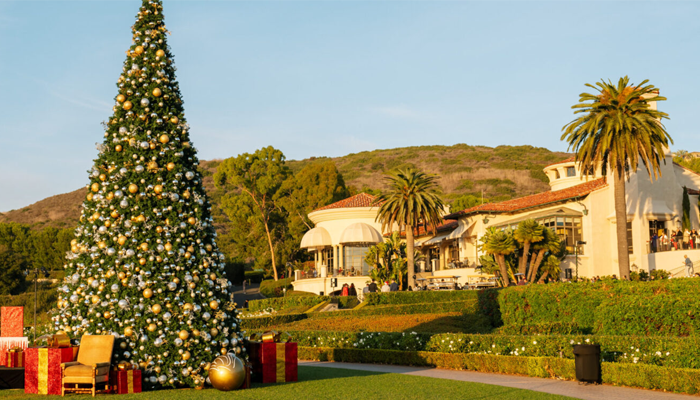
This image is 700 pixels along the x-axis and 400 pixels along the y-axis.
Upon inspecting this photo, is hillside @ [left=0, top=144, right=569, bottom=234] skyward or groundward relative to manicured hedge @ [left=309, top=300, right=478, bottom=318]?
skyward

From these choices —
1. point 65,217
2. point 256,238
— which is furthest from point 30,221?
point 256,238

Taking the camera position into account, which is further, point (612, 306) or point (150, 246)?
point (612, 306)

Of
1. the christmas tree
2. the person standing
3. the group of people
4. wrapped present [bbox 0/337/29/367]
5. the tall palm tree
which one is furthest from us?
the tall palm tree

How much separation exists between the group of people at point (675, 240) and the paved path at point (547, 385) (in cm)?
2362

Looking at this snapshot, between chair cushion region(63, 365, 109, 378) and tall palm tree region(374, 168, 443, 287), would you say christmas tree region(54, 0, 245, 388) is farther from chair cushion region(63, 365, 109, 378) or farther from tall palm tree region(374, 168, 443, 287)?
tall palm tree region(374, 168, 443, 287)

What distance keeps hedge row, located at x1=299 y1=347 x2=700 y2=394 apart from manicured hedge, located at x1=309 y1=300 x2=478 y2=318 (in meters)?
8.10

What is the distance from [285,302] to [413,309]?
15.5 meters

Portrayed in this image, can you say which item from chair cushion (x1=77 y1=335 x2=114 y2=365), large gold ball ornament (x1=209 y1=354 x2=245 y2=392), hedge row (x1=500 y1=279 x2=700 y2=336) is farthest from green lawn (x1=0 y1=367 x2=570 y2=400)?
hedge row (x1=500 y1=279 x2=700 y2=336)

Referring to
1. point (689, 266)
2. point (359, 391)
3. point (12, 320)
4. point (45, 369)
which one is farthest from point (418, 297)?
point (45, 369)

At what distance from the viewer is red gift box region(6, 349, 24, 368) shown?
12906 mm

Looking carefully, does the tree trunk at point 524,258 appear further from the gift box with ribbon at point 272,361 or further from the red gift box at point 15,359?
the red gift box at point 15,359

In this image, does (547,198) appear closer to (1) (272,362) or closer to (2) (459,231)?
(2) (459,231)

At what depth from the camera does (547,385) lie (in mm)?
12594

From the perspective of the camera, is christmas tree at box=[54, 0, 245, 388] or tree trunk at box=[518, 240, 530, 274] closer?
christmas tree at box=[54, 0, 245, 388]
